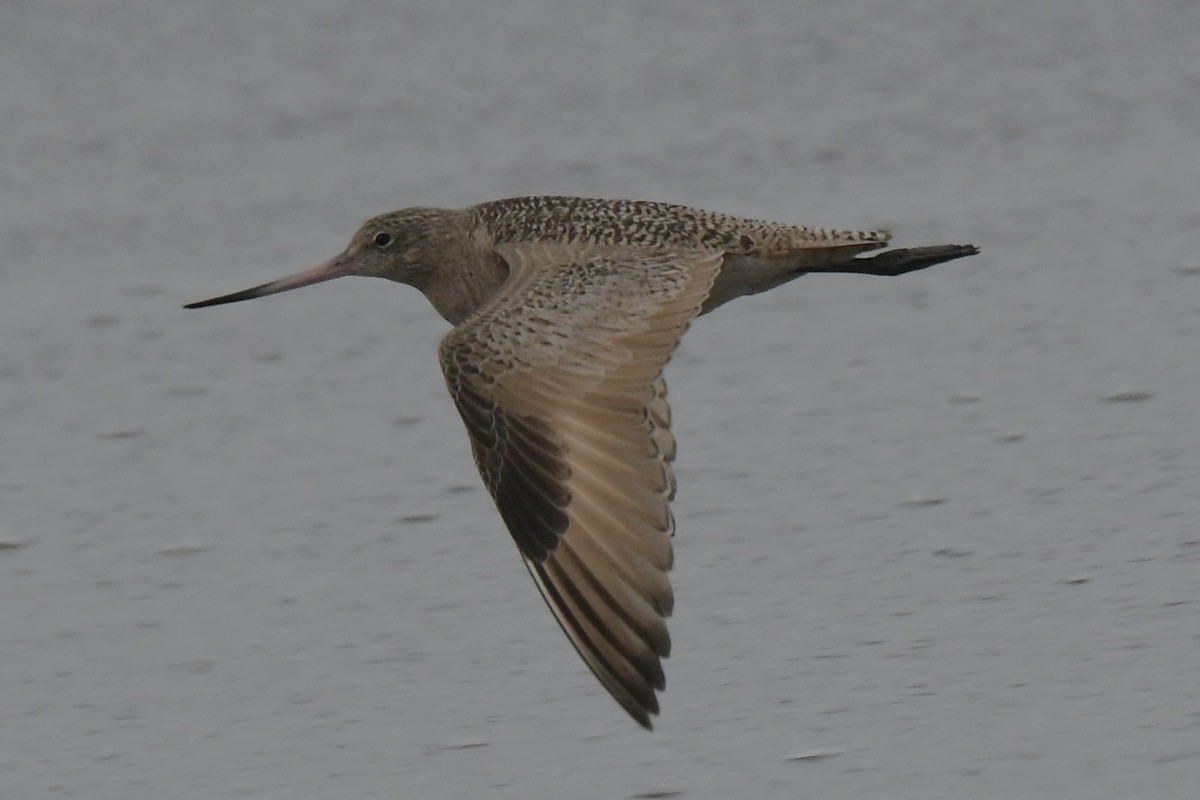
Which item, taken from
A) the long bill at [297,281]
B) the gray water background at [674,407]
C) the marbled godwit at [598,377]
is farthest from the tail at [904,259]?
the long bill at [297,281]

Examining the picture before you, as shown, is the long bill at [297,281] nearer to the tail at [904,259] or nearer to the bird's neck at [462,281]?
the bird's neck at [462,281]

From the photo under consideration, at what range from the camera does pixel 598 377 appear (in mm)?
3824

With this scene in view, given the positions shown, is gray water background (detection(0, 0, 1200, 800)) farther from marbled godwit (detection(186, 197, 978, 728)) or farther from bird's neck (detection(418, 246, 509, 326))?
bird's neck (detection(418, 246, 509, 326))

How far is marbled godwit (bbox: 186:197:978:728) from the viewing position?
142 inches

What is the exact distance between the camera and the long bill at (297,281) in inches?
186

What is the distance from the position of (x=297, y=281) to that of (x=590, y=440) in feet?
3.77

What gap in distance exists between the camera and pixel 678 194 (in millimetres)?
6262

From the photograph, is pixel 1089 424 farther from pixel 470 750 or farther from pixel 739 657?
pixel 470 750

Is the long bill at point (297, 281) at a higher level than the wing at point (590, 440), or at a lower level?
higher

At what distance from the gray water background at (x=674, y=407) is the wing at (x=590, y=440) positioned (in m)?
0.24

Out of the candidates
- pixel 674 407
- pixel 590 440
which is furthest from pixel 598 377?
pixel 674 407

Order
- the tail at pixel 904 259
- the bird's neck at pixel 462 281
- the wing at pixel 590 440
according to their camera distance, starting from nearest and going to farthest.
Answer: the wing at pixel 590 440 < the bird's neck at pixel 462 281 < the tail at pixel 904 259

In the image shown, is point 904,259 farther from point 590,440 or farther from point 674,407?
point 590,440

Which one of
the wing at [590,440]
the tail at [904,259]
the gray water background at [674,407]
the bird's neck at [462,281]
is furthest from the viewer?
the tail at [904,259]
